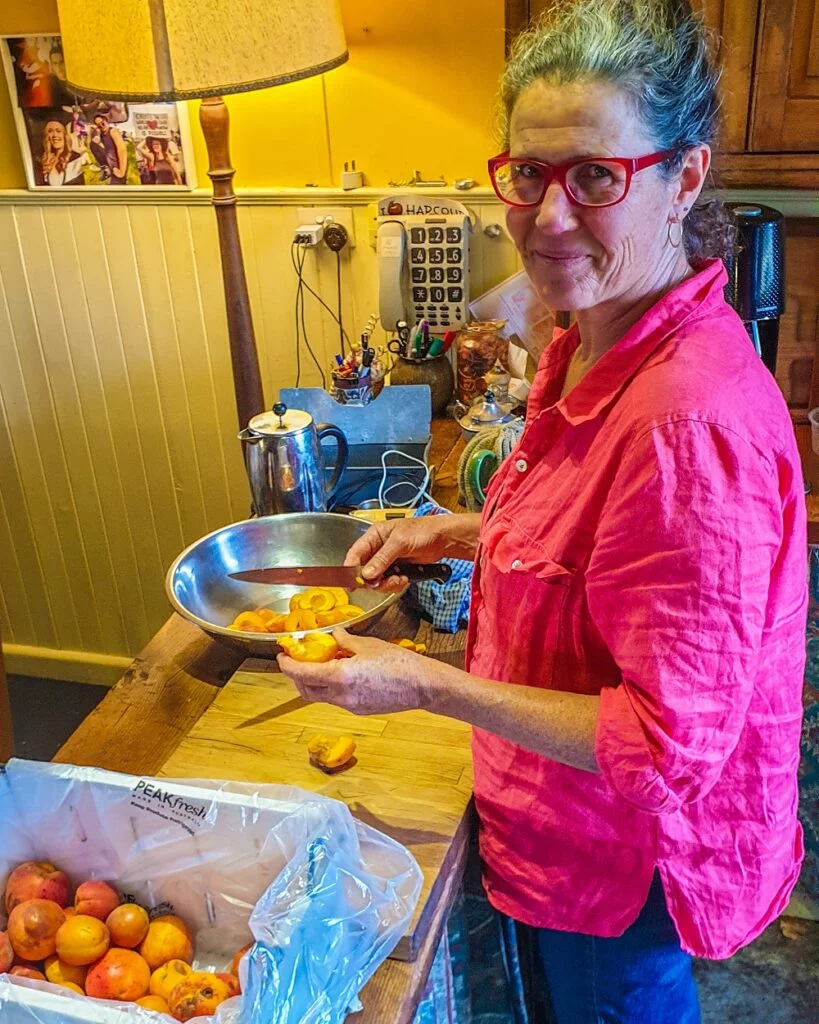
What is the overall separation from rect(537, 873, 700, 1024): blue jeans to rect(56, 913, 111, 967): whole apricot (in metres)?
0.48

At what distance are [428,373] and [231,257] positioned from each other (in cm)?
46

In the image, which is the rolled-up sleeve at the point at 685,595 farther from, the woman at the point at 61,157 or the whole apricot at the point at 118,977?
the woman at the point at 61,157

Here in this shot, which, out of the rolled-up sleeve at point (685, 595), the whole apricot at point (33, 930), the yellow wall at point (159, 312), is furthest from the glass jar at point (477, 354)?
the whole apricot at point (33, 930)

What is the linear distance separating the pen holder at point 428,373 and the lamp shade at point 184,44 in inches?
24.7

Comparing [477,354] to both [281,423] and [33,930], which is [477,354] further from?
[33,930]

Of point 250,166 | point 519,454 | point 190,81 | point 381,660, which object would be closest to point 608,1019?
point 381,660

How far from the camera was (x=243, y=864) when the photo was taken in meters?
0.94

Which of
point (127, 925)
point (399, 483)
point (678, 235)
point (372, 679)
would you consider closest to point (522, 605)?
point (372, 679)

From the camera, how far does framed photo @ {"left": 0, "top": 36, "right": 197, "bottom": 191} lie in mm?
2293

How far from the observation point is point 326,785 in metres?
1.11

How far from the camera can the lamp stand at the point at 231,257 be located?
6.07ft

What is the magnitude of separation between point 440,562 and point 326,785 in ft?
1.22

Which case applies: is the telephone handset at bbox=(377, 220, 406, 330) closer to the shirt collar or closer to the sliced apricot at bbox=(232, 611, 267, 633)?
the sliced apricot at bbox=(232, 611, 267, 633)

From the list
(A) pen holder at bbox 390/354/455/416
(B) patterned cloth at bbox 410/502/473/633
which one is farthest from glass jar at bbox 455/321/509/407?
(B) patterned cloth at bbox 410/502/473/633
